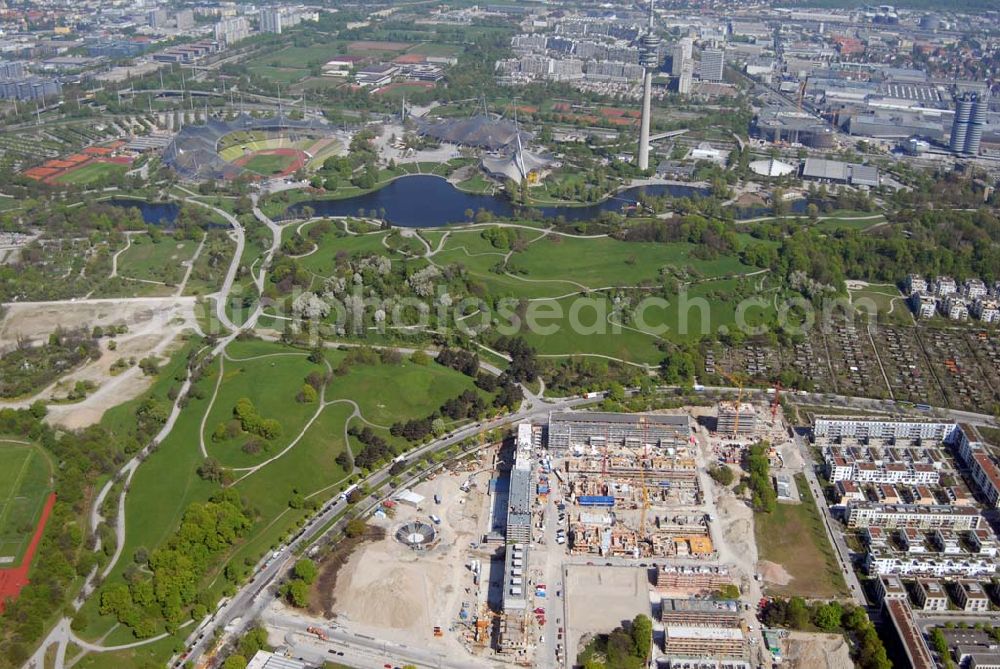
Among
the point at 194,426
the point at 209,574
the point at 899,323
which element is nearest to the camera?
the point at 209,574

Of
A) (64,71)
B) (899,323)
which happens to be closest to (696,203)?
(899,323)

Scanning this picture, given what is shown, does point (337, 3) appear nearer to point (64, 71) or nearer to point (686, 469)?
point (64, 71)

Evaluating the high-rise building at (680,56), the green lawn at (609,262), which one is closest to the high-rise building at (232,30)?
the high-rise building at (680,56)

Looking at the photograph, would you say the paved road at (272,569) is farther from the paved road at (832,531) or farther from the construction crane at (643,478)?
the paved road at (832,531)

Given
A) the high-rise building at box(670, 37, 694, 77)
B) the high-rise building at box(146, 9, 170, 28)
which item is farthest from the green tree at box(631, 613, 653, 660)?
the high-rise building at box(146, 9, 170, 28)

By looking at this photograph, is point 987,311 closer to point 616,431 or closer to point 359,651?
point 616,431

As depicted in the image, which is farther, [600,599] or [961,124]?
[961,124]

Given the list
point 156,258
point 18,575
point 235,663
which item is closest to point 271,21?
point 156,258
